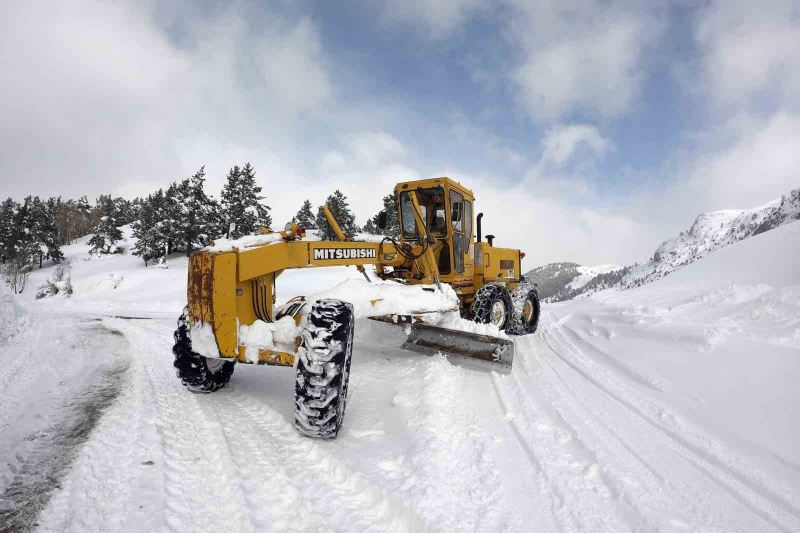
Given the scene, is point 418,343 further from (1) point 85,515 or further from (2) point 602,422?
(1) point 85,515

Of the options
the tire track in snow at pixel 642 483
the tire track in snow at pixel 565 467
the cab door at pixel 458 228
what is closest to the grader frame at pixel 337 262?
the cab door at pixel 458 228

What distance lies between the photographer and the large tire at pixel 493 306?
7332 mm

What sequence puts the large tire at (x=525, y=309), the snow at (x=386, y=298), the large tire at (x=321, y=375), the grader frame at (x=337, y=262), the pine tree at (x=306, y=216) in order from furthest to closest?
the pine tree at (x=306, y=216), the large tire at (x=525, y=309), the snow at (x=386, y=298), the grader frame at (x=337, y=262), the large tire at (x=321, y=375)

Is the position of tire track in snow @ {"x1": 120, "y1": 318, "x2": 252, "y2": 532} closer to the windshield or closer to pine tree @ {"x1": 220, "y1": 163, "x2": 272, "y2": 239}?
the windshield

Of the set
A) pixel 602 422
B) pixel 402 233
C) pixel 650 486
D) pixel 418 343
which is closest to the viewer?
pixel 650 486

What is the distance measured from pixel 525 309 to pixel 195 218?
40.8 m

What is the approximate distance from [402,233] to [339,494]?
238 inches

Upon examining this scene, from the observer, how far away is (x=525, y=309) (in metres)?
9.90

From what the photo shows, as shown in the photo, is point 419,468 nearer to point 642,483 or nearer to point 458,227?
point 642,483

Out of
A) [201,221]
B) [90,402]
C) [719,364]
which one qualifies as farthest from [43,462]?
[201,221]

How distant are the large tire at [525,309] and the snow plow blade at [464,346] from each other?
2957mm

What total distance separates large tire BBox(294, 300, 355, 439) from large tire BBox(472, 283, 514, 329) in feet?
13.4

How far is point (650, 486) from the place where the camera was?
287 centimetres

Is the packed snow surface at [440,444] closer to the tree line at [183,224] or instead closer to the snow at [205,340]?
the snow at [205,340]
